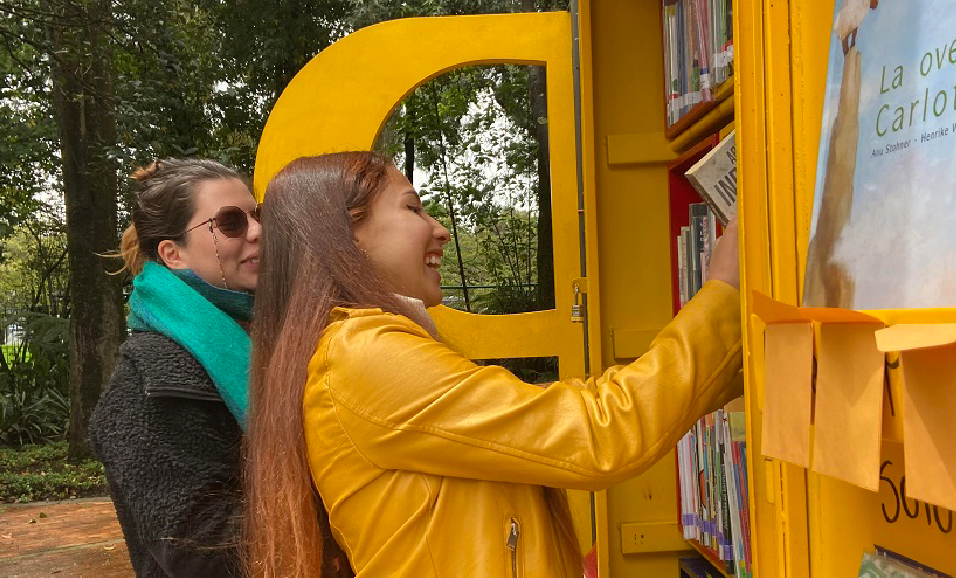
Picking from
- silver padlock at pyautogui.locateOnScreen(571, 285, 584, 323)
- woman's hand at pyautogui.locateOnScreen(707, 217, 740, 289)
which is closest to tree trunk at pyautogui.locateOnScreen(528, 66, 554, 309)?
silver padlock at pyautogui.locateOnScreen(571, 285, 584, 323)

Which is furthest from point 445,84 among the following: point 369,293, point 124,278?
point 369,293

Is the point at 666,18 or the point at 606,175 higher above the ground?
the point at 666,18

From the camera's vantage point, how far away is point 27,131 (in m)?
10.2

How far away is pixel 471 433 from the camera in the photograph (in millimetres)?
1322

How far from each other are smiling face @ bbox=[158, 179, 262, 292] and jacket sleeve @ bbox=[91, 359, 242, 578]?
389mm

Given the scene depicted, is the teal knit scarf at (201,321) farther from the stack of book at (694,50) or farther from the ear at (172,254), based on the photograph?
the stack of book at (694,50)

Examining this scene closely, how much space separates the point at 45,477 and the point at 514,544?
9982 mm

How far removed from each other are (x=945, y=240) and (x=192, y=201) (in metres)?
1.81

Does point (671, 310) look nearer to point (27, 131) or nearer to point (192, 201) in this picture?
point (192, 201)

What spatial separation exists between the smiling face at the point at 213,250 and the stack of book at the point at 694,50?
3.85ft

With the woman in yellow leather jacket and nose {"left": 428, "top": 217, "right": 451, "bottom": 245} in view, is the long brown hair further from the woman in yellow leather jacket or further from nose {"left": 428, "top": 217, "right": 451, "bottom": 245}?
nose {"left": 428, "top": 217, "right": 451, "bottom": 245}

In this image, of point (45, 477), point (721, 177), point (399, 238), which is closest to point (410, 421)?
point (399, 238)

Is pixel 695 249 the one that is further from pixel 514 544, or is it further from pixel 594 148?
pixel 514 544

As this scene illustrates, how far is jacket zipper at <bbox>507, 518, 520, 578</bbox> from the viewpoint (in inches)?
55.2
